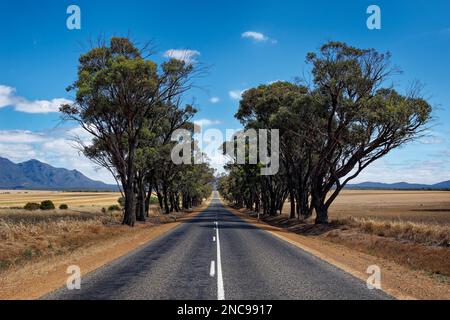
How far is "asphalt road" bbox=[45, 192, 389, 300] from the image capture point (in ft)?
31.6

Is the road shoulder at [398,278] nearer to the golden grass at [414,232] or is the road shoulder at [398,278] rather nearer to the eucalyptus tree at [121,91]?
the golden grass at [414,232]

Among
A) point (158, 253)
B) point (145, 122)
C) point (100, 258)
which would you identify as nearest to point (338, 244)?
point (158, 253)

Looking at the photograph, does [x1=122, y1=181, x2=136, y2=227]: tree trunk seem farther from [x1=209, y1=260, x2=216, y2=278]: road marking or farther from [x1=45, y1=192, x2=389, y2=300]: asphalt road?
[x1=209, y1=260, x2=216, y2=278]: road marking

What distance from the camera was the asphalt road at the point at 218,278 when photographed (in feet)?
31.6

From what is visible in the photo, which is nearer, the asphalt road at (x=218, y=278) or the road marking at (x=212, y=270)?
the asphalt road at (x=218, y=278)

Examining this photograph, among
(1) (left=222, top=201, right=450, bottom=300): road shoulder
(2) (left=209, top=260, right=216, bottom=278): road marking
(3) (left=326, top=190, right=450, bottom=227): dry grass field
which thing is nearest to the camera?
(1) (left=222, top=201, right=450, bottom=300): road shoulder

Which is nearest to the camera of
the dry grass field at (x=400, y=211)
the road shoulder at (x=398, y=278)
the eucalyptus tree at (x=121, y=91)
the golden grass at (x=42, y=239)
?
the road shoulder at (x=398, y=278)

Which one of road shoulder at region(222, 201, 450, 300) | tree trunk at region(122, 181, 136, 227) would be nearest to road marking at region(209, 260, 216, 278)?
road shoulder at region(222, 201, 450, 300)

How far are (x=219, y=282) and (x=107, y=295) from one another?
2.87 meters

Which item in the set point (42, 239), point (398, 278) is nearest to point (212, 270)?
point (398, 278)

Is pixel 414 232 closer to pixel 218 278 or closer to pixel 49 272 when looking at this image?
pixel 218 278

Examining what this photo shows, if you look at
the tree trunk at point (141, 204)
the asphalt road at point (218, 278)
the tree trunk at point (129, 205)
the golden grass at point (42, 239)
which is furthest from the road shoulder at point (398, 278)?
the tree trunk at point (141, 204)

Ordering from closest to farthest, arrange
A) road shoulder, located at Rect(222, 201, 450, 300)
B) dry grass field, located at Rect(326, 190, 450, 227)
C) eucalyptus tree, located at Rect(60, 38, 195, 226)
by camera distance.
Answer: road shoulder, located at Rect(222, 201, 450, 300) → eucalyptus tree, located at Rect(60, 38, 195, 226) → dry grass field, located at Rect(326, 190, 450, 227)

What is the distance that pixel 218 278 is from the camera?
456 inches
